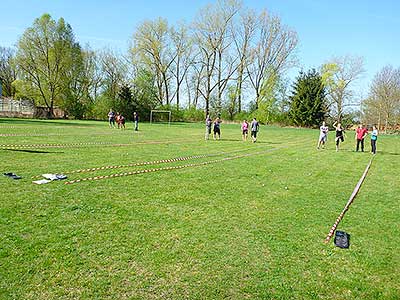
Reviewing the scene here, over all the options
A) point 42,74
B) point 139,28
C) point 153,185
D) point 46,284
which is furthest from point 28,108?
point 46,284

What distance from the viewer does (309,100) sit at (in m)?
50.6

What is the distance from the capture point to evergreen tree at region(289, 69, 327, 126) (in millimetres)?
50219

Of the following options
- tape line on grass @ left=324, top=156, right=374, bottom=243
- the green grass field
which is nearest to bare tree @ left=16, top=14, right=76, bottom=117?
the green grass field

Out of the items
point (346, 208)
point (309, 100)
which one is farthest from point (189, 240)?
point (309, 100)

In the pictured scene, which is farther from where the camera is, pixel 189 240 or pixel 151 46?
pixel 151 46

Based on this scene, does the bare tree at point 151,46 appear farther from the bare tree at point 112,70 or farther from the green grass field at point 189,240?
the green grass field at point 189,240

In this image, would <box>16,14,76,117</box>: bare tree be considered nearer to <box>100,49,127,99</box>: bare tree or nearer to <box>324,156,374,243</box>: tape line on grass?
<box>100,49,127,99</box>: bare tree

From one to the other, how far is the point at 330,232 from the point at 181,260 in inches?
102

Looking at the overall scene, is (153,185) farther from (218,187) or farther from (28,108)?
(28,108)

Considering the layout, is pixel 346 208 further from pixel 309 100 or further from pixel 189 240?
pixel 309 100

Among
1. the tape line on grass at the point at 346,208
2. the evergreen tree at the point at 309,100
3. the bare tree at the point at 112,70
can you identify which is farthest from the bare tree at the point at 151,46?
the tape line on grass at the point at 346,208

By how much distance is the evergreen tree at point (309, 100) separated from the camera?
50219mm

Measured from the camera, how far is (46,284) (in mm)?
3402

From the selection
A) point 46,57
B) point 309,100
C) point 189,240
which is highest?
point 46,57
